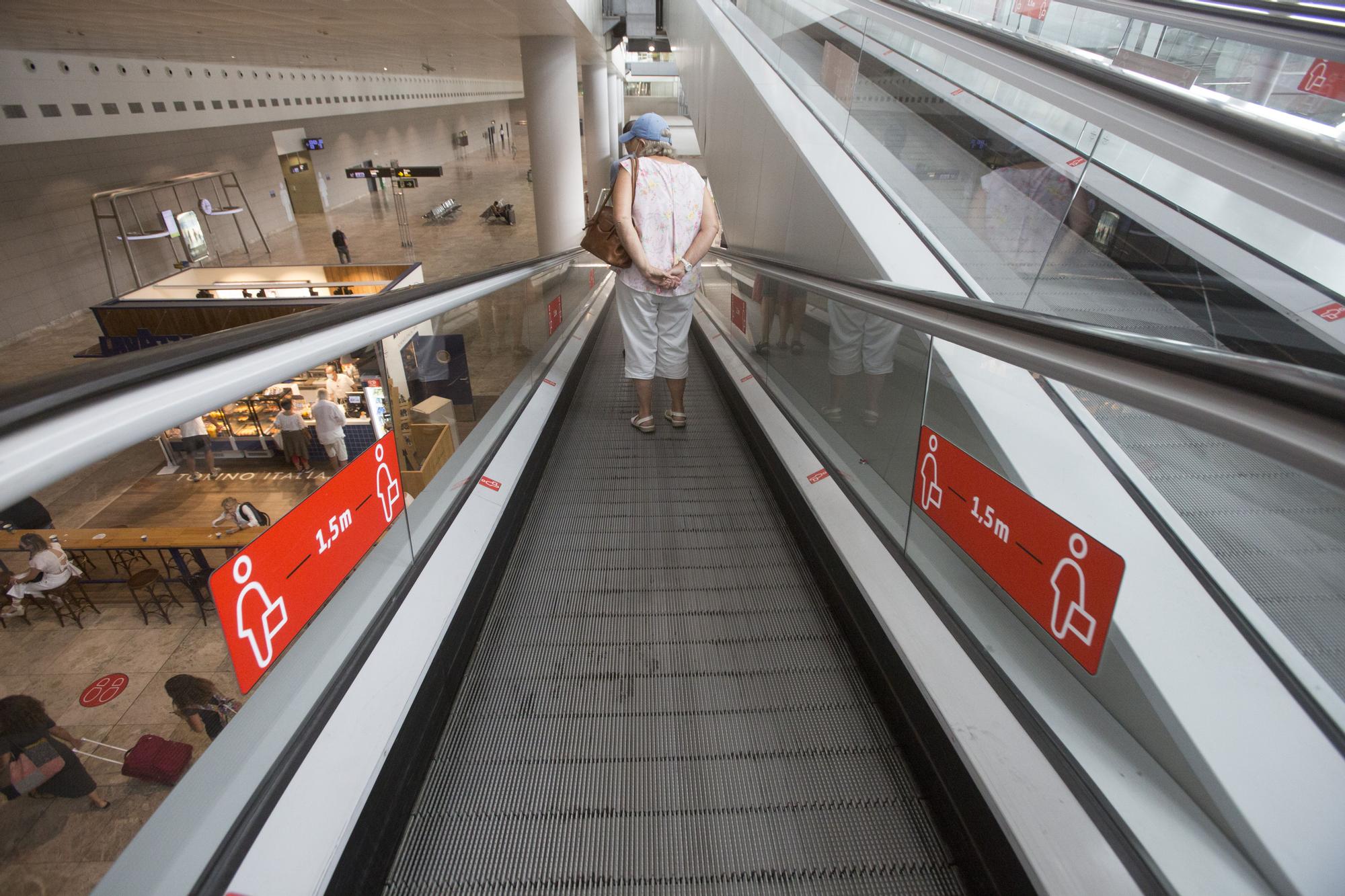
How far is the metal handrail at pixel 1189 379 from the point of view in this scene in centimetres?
72

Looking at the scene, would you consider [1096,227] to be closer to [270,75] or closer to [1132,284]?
[1132,284]

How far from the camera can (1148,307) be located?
86.4 inches

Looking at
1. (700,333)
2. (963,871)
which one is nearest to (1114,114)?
(963,871)

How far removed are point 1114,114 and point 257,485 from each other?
257 cm

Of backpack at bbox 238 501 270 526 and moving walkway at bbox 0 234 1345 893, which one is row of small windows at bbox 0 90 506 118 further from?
backpack at bbox 238 501 270 526

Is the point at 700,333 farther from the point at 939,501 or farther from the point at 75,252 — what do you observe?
the point at 75,252

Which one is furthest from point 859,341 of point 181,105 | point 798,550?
point 181,105

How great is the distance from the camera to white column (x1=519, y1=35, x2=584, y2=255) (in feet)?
32.8

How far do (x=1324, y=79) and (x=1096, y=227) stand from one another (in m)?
3.43

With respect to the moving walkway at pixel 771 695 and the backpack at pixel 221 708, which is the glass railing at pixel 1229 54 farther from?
the backpack at pixel 221 708

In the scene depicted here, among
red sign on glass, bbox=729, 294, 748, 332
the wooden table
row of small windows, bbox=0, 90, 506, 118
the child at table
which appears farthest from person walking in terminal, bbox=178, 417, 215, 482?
row of small windows, bbox=0, 90, 506, 118

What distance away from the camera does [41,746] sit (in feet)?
2.57

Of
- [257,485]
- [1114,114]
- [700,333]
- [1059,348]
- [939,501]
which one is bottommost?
[700,333]

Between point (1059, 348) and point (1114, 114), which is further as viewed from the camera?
point (1114, 114)
